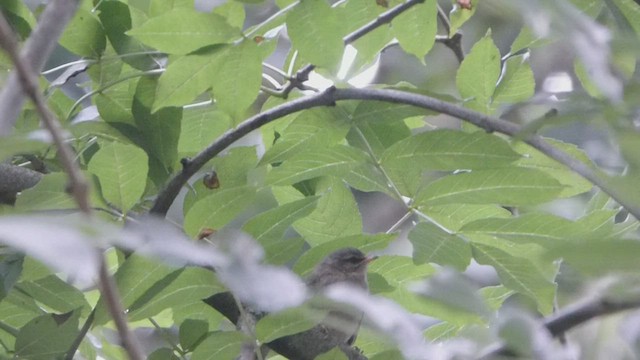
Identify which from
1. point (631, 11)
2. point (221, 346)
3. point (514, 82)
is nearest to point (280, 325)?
point (221, 346)

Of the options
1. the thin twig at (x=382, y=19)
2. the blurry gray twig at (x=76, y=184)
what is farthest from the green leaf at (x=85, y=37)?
the blurry gray twig at (x=76, y=184)

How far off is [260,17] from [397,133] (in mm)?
2601

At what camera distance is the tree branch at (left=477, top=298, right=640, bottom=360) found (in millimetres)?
847

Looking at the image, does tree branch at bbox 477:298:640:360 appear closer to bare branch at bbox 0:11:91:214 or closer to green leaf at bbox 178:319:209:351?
bare branch at bbox 0:11:91:214

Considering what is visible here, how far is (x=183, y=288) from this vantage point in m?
1.78

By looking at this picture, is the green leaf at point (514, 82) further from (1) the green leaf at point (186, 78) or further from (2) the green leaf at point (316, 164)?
(1) the green leaf at point (186, 78)

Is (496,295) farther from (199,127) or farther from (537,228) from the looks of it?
(199,127)

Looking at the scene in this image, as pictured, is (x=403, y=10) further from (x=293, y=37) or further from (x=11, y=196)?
(x=11, y=196)

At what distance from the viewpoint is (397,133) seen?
2.12 metres

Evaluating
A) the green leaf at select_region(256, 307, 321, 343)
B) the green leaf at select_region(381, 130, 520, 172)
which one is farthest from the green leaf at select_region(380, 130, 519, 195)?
the green leaf at select_region(256, 307, 321, 343)

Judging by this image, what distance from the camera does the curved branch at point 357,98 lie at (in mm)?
1445

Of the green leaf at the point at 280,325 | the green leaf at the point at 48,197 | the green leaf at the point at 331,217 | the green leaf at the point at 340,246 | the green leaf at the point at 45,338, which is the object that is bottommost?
the green leaf at the point at 45,338

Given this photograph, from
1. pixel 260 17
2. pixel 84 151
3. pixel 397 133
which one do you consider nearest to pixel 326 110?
pixel 397 133

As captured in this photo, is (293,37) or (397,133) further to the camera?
(397,133)
